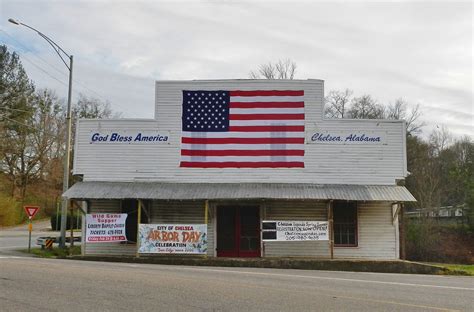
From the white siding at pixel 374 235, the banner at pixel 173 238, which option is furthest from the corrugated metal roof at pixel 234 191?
the banner at pixel 173 238

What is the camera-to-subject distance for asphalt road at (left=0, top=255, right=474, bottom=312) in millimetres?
8523

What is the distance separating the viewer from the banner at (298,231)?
20531 mm

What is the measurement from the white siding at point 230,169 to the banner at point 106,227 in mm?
2062

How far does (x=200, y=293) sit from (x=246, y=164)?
1288cm

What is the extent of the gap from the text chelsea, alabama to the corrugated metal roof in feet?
6.46

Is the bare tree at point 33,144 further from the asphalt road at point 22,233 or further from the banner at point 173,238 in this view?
the banner at point 173,238

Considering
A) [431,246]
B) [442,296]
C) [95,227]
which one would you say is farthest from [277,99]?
[431,246]

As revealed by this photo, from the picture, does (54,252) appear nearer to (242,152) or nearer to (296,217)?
(242,152)

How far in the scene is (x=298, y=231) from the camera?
67.6 feet

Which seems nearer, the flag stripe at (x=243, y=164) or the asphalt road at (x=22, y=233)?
the flag stripe at (x=243, y=164)

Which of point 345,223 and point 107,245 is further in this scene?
point 107,245

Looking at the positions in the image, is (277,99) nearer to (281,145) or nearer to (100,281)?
(281,145)

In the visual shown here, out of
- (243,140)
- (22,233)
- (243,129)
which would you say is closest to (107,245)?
(243,140)

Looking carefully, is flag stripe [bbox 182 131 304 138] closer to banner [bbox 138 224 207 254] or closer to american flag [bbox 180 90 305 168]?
american flag [bbox 180 90 305 168]
